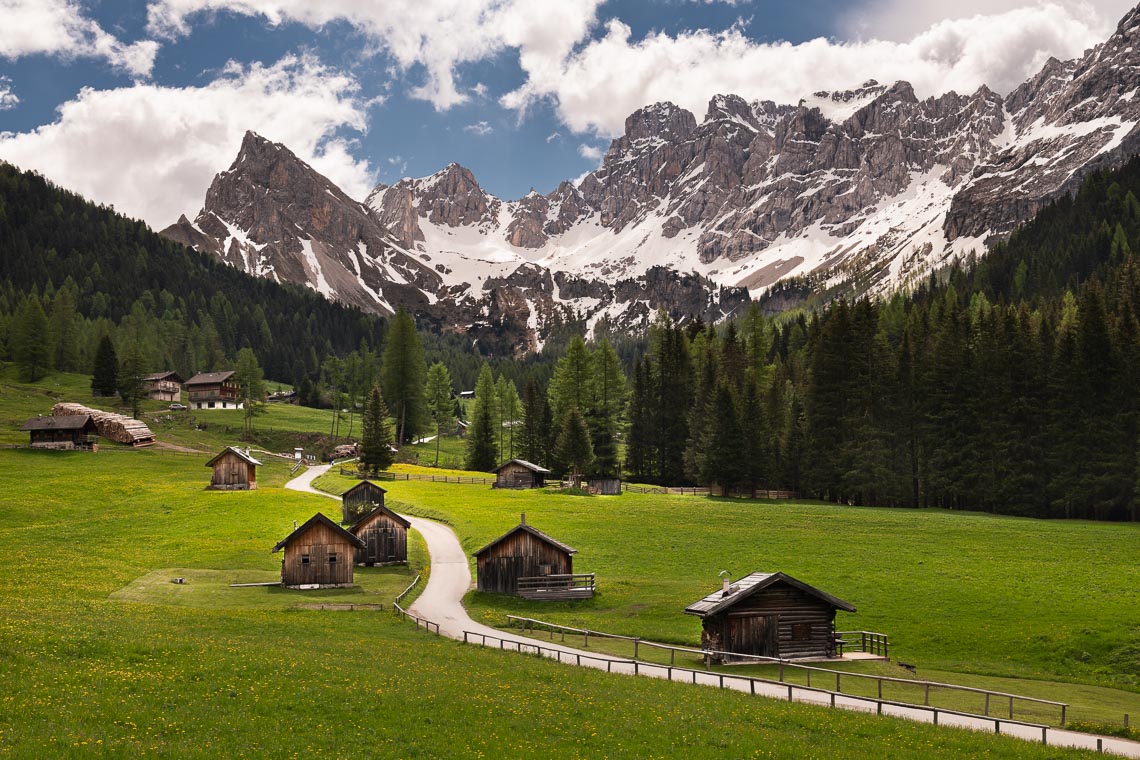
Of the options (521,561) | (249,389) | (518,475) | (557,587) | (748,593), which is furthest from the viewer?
(249,389)

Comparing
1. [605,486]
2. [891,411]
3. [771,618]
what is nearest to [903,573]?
[771,618]

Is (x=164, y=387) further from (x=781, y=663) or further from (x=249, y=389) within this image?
(x=781, y=663)

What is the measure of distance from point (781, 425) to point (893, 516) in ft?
92.7

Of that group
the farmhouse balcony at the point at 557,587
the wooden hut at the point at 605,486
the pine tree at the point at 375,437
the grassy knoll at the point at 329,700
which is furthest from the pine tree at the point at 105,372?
the farmhouse balcony at the point at 557,587

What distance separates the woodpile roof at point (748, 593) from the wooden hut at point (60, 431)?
87516mm

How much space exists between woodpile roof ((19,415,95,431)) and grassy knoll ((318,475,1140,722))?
151ft

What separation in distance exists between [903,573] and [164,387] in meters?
137

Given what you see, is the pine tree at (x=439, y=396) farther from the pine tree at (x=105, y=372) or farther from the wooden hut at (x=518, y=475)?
the pine tree at (x=105, y=372)

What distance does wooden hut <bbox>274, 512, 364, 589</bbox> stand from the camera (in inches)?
2041

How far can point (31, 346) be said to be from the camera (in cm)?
13612

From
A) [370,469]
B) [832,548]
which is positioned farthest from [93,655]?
[370,469]

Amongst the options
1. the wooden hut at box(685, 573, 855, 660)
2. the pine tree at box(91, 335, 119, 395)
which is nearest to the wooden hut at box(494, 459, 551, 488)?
the wooden hut at box(685, 573, 855, 660)

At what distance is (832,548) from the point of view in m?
56.6

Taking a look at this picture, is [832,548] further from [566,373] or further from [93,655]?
[566,373]
